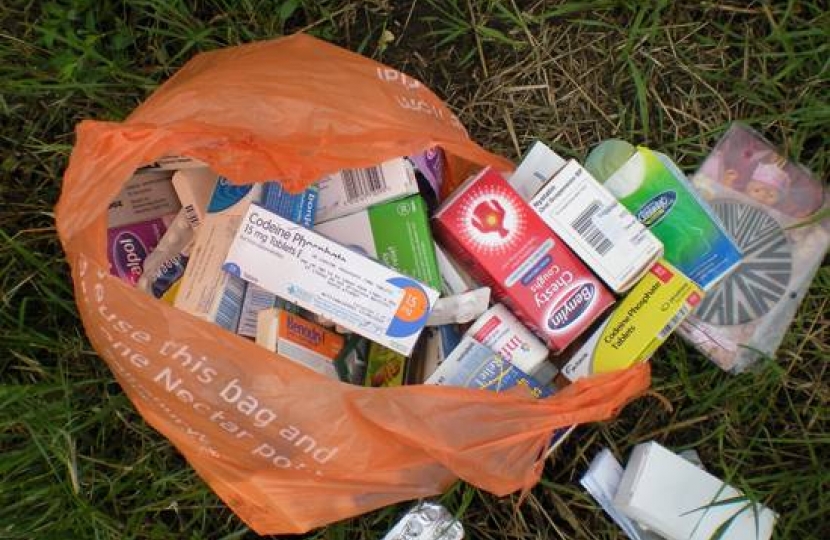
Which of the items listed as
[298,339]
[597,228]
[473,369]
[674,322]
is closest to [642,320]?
[674,322]

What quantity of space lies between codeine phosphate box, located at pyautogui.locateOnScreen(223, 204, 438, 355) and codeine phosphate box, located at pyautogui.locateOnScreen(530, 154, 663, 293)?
0.25 meters

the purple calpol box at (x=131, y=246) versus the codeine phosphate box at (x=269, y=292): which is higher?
the codeine phosphate box at (x=269, y=292)

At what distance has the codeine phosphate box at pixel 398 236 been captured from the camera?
1339mm

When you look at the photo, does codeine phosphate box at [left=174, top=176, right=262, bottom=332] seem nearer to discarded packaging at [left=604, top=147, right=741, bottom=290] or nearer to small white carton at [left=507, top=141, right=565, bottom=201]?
small white carton at [left=507, top=141, right=565, bottom=201]

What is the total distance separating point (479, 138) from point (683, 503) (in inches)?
28.7

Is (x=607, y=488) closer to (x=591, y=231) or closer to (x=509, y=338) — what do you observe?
(x=509, y=338)

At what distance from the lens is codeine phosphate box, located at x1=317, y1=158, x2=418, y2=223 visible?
4.44 ft

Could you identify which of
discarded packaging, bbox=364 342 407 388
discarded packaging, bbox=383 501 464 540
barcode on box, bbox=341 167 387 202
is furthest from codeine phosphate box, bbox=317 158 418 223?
discarded packaging, bbox=383 501 464 540

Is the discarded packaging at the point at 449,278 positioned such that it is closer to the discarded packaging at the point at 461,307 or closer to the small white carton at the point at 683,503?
the discarded packaging at the point at 461,307

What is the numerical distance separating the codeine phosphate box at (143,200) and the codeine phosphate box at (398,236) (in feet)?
1.07

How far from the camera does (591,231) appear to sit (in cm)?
136

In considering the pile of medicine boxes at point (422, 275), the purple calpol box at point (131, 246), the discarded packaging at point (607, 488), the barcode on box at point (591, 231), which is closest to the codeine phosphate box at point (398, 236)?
the pile of medicine boxes at point (422, 275)

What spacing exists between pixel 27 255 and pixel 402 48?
0.76m

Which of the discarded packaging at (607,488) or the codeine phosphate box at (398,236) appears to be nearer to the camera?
the codeine phosphate box at (398,236)
